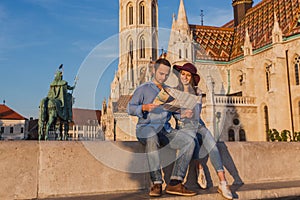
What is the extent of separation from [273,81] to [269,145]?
21.3m

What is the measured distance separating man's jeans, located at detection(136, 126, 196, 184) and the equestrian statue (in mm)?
9130

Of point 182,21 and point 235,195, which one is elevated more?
point 182,21

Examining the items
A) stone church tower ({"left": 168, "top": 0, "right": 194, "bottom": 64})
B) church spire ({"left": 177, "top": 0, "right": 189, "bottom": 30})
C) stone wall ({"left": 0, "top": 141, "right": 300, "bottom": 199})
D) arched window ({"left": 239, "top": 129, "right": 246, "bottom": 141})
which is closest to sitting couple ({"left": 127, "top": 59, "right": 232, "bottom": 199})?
stone wall ({"left": 0, "top": 141, "right": 300, "bottom": 199})

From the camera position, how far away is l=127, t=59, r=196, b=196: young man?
3.52 metres

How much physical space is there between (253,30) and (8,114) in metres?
47.5

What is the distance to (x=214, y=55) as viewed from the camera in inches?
1339

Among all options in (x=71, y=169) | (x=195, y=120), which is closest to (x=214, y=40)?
(x=195, y=120)

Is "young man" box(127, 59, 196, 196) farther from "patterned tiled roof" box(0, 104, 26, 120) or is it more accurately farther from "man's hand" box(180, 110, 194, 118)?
"patterned tiled roof" box(0, 104, 26, 120)

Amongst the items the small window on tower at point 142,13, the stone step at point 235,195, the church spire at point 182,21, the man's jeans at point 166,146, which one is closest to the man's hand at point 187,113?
the man's jeans at point 166,146

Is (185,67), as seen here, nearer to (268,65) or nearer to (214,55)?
(268,65)

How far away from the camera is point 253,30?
3288 centimetres

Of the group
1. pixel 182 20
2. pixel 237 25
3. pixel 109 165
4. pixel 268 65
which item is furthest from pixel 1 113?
pixel 109 165

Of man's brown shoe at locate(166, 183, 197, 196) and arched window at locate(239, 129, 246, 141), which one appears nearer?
man's brown shoe at locate(166, 183, 197, 196)

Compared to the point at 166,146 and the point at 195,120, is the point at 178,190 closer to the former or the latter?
the point at 166,146
